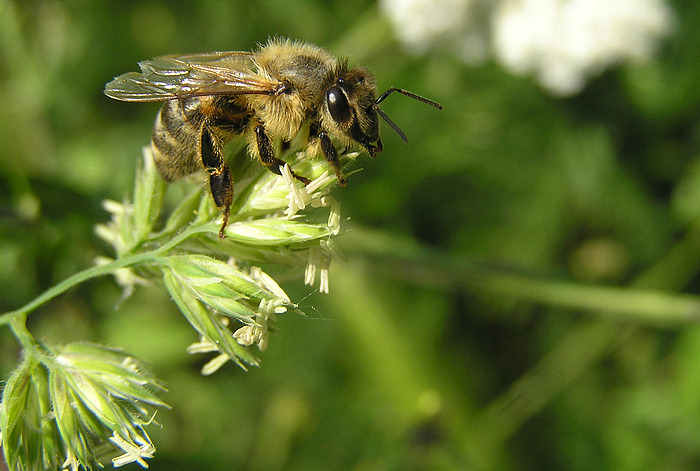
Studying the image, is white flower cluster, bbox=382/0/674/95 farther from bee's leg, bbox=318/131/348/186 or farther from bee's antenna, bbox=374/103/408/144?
bee's leg, bbox=318/131/348/186

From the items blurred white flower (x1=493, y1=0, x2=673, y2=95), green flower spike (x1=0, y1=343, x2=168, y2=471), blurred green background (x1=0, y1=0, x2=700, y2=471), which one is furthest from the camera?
blurred green background (x1=0, y1=0, x2=700, y2=471)

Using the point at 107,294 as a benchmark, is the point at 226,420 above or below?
below

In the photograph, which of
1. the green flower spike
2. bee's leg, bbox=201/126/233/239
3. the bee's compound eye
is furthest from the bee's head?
the green flower spike

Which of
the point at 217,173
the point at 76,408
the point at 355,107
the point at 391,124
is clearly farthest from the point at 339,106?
the point at 76,408

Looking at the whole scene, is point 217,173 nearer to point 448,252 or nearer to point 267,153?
point 267,153

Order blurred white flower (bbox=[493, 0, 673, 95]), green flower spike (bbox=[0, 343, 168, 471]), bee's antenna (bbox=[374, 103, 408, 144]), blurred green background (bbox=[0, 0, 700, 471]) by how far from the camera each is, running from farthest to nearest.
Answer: blurred green background (bbox=[0, 0, 700, 471]), blurred white flower (bbox=[493, 0, 673, 95]), bee's antenna (bbox=[374, 103, 408, 144]), green flower spike (bbox=[0, 343, 168, 471])

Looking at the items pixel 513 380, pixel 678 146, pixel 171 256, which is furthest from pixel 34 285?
pixel 678 146

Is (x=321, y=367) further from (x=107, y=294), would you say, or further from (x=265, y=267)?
(x=265, y=267)

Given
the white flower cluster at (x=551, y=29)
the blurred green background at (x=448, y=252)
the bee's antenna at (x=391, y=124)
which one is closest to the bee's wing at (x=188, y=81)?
the bee's antenna at (x=391, y=124)
